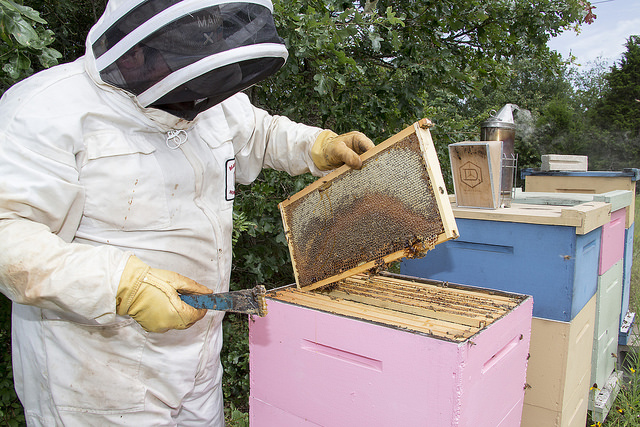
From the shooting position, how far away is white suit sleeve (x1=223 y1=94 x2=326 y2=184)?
192 centimetres

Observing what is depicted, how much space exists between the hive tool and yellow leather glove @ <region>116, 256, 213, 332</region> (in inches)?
2.4

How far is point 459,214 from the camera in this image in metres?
2.14

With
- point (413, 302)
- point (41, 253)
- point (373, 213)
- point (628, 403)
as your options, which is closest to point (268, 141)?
point (373, 213)

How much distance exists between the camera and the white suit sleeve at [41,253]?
1.17m

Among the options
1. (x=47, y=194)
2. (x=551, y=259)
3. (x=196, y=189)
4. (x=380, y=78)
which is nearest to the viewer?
(x=47, y=194)

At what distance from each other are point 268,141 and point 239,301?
962 mm

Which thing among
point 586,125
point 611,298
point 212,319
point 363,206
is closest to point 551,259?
point 363,206

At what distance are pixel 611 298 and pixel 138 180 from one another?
2677 millimetres

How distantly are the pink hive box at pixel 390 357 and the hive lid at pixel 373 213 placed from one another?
0.14 metres

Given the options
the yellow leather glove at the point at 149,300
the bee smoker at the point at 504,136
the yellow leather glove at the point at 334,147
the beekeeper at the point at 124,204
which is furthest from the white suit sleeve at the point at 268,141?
the bee smoker at the point at 504,136

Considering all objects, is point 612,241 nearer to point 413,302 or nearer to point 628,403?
point 628,403

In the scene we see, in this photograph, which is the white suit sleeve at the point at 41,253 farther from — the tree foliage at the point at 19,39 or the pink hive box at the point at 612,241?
the pink hive box at the point at 612,241

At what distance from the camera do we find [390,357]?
1328 mm

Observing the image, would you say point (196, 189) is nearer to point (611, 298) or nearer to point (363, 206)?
point (363, 206)
